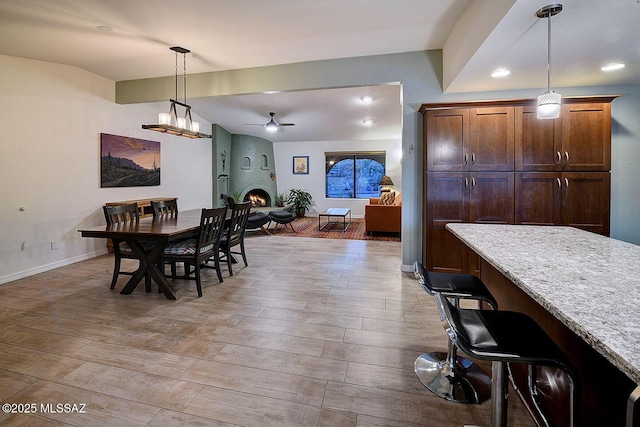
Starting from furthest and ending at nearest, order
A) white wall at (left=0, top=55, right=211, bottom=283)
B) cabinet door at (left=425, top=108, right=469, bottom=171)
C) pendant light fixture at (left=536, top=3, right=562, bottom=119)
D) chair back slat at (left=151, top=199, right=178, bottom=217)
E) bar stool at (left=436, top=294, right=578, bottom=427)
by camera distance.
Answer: chair back slat at (left=151, top=199, right=178, bottom=217), white wall at (left=0, top=55, right=211, bottom=283), cabinet door at (left=425, top=108, right=469, bottom=171), pendant light fixture at (left=536, top=3, right=562, bottom=119), bar stool at (left=436, top=294, right=578, bottom=427)

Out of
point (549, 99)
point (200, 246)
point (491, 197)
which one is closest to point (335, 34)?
point (549, 99)

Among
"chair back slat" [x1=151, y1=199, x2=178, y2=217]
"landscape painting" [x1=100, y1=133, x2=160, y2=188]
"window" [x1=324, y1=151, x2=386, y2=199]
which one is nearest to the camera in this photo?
"chair back slat" [x1=151, y1=199, x2=178, y2=217]

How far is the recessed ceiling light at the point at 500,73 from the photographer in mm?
3039

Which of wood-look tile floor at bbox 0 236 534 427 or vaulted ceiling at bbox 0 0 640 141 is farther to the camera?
vaulted ceiling at bbox 0 0 640 141

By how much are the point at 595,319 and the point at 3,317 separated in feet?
13.1

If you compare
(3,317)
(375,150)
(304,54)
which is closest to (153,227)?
(3,317)

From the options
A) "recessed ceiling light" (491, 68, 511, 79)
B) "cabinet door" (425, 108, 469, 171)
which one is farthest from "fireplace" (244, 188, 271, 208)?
"recessed ceiling light" (491, 68, 511, 79)

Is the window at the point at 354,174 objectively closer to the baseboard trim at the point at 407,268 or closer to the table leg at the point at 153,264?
the baseboard trim at the point at 407,268

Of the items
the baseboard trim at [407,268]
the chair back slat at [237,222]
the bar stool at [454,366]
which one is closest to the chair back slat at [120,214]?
the chair back slat at [237,222]

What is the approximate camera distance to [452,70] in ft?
11.0

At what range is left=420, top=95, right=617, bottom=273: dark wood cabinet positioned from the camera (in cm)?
326

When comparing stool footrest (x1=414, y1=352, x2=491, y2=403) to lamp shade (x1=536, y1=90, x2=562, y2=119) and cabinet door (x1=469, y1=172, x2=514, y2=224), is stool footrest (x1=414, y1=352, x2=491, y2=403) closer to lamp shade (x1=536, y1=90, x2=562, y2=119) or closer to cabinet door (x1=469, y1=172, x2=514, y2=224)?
lamp shade (x1=536, y1=90, x2=562, y2=119)

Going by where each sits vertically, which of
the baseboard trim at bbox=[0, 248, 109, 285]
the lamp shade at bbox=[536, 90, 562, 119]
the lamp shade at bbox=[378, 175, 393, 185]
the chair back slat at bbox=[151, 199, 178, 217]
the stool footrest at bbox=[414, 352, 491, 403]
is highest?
the lamp shade at bbox=[378, 175, 393, 185]

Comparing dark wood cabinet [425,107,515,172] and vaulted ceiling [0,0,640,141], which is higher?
vaulted ceiling [0,0,640,141]
